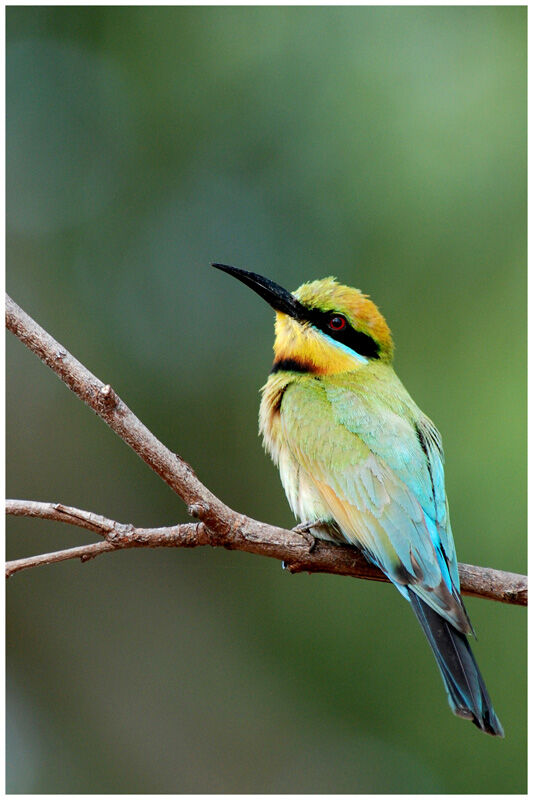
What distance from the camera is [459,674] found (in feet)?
6.17

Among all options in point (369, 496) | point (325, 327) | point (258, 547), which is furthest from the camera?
point (325, 327)

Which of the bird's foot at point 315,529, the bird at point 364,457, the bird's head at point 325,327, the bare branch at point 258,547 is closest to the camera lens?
the bare branch at point 258,547

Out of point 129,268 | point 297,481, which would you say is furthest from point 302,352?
point 129,268

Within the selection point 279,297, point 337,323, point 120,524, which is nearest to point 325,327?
point 337,323

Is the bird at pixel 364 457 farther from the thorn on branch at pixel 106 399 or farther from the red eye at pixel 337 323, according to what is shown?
the thorn on branch at pixel 106 399

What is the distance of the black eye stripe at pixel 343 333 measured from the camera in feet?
8.16

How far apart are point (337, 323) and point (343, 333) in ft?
0.10

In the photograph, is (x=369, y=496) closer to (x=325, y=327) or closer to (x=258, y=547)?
(x=258, y=547)

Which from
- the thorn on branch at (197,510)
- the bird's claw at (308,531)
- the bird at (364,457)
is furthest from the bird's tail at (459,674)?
the thorn on branch at (197,510)

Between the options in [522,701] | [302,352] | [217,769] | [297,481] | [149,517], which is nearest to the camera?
[297,481]

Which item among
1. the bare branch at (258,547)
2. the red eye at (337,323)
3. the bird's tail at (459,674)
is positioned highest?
the red eye at (337,323)

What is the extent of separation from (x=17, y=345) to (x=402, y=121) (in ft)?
6.20

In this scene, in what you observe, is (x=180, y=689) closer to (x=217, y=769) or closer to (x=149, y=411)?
(x=217, y=769)

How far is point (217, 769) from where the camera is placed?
12.3 ft
